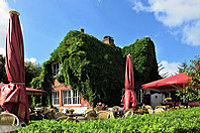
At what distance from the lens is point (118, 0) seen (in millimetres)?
7051

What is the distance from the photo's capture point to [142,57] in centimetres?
1856

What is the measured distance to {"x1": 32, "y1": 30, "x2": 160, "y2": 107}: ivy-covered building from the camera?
14.3 metres

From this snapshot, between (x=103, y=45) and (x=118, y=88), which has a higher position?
(x=103, y=45)

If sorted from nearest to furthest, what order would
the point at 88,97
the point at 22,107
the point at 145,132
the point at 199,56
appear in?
the point at 145,132 → the point at 22,107 → the point at 199,56 → the point at 88,97

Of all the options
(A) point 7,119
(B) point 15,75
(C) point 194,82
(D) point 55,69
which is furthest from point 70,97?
(A) point 7,119

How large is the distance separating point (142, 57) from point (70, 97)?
8710 mm

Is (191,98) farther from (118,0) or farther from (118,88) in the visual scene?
(118,88)

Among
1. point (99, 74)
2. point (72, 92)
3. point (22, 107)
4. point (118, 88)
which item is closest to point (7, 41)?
point (22, 107)

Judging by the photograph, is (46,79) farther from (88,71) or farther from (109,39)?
(109,39)

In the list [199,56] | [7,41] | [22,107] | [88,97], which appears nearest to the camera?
[22,107]

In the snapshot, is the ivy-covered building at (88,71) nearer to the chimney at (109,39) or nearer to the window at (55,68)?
the window at (55,68)

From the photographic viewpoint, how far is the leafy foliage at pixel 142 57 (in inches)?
730

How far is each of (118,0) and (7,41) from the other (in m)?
4.48

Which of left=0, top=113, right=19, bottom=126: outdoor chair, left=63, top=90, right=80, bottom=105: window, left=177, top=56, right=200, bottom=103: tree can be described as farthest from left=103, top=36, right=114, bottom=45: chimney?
left=0, top=113, right=19, bottom=126: outdoor chair
